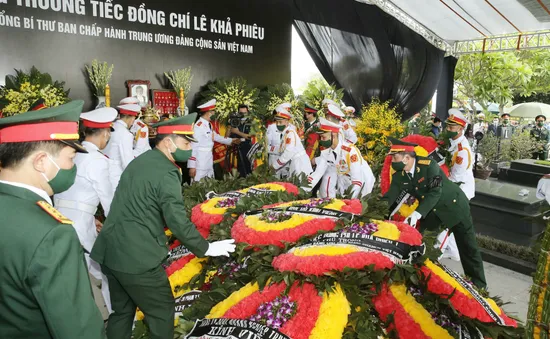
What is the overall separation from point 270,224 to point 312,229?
227 millimetres

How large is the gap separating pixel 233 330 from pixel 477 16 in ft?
30.7

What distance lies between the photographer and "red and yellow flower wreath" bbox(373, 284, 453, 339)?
1966mm

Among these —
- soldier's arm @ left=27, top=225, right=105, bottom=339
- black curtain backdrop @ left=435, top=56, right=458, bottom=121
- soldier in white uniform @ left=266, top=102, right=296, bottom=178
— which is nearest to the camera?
soldier's arm @ left=27, top=225, right=105, bottom=339

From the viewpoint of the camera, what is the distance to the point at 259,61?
8.65 metres

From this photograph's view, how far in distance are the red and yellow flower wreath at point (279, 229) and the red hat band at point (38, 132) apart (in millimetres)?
1140

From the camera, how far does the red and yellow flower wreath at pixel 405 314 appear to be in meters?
1.97

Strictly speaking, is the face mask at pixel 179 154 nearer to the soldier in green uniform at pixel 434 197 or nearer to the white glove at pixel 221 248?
the white glove at pixel 221 248

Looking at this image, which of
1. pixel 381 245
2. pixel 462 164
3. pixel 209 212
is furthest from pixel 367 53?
pixel 381 245

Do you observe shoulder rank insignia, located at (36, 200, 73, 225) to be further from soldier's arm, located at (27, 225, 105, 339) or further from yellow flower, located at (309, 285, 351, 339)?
yellow flower, located at (309, 285, 351, 339)

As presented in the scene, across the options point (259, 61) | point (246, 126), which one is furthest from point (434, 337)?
point (259, 61)

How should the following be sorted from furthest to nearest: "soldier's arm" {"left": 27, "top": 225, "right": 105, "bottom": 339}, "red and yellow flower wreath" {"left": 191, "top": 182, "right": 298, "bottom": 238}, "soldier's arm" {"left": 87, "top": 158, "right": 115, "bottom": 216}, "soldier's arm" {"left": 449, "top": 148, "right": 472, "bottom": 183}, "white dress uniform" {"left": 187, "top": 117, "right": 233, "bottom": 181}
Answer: "white dress uniform" {"left": 187, "top": 117, "right": 233, "bottom": 181} → "soldier's arm" {"left": 449, "top": 148, "right": 472, "bottom": 183} → "soldier's arm" {"left": 87, "top": 158, "right": 115, "bottom": 216} → "red and yellow flower wreath" {"left": 191, "top": 182, "right": 298, "bottom": 238} → "soldier's arm" {"left": 27, "top": 225, "right": 105, "bottom": 339}

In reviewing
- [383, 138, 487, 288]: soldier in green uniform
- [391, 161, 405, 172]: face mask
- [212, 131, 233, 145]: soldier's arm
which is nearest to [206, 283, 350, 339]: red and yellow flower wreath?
[383, 138, 487, 288]: soldier in green uniform

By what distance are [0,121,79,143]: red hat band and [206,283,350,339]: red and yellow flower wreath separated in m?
1.13

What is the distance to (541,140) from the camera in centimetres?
1003
